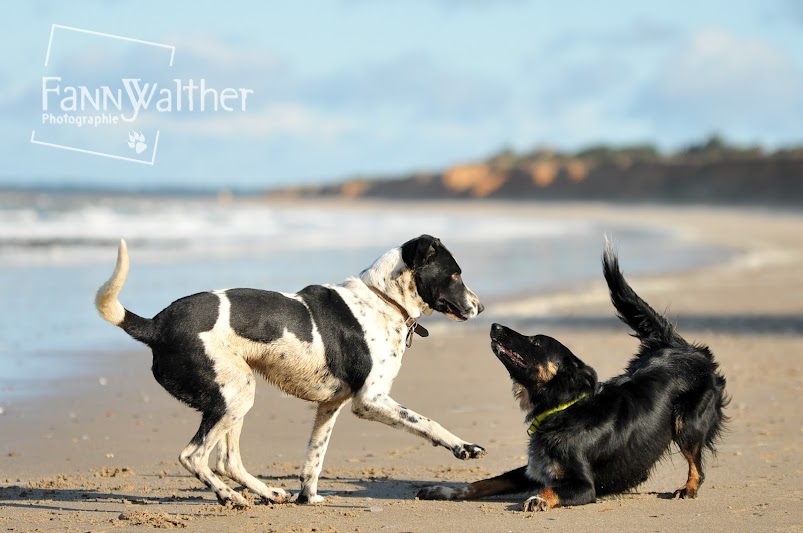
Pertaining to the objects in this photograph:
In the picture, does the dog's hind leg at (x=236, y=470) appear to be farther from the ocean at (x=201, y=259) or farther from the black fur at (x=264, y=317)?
the ocean at (x=201, y=259)

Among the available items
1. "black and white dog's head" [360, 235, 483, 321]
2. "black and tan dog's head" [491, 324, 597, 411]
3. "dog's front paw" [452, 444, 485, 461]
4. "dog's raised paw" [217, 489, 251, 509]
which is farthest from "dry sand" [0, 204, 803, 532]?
"black and white dog's head" [360, 235, 483, 321]

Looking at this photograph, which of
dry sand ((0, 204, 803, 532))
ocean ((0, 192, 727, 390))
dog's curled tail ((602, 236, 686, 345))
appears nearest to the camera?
dry sand ((0, 204, 803, 532))

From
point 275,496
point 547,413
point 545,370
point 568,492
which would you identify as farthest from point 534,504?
point 275,496

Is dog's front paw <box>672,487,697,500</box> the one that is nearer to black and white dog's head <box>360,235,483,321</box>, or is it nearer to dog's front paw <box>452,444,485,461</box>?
dog's front paw <box>452,444,485,461</box>

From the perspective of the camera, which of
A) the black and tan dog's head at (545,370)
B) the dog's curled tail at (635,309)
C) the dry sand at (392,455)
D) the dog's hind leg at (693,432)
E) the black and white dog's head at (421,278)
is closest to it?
the dry sand at (392,455)

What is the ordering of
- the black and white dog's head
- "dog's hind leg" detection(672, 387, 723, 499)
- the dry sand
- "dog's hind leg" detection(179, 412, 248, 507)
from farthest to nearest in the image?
the black and white dog's head < "dog's hind leg" detection(672, 387, 723, 499) < "dog's hind leg" detection(179, 412, 248, 507) < the dry sand

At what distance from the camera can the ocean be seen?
10.9m

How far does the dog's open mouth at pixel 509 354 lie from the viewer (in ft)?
18.1

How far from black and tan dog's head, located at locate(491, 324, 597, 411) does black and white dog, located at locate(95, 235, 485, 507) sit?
48cm

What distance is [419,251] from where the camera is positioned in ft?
19.4

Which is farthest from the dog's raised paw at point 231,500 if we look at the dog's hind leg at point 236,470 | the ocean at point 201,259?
the ocean at point 201,259

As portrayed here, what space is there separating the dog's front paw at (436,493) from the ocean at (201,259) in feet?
14.0

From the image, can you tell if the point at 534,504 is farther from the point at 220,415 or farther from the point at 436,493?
the point at 220,415

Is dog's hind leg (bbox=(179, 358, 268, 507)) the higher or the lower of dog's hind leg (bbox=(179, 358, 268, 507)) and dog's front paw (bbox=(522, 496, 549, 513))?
the higher
